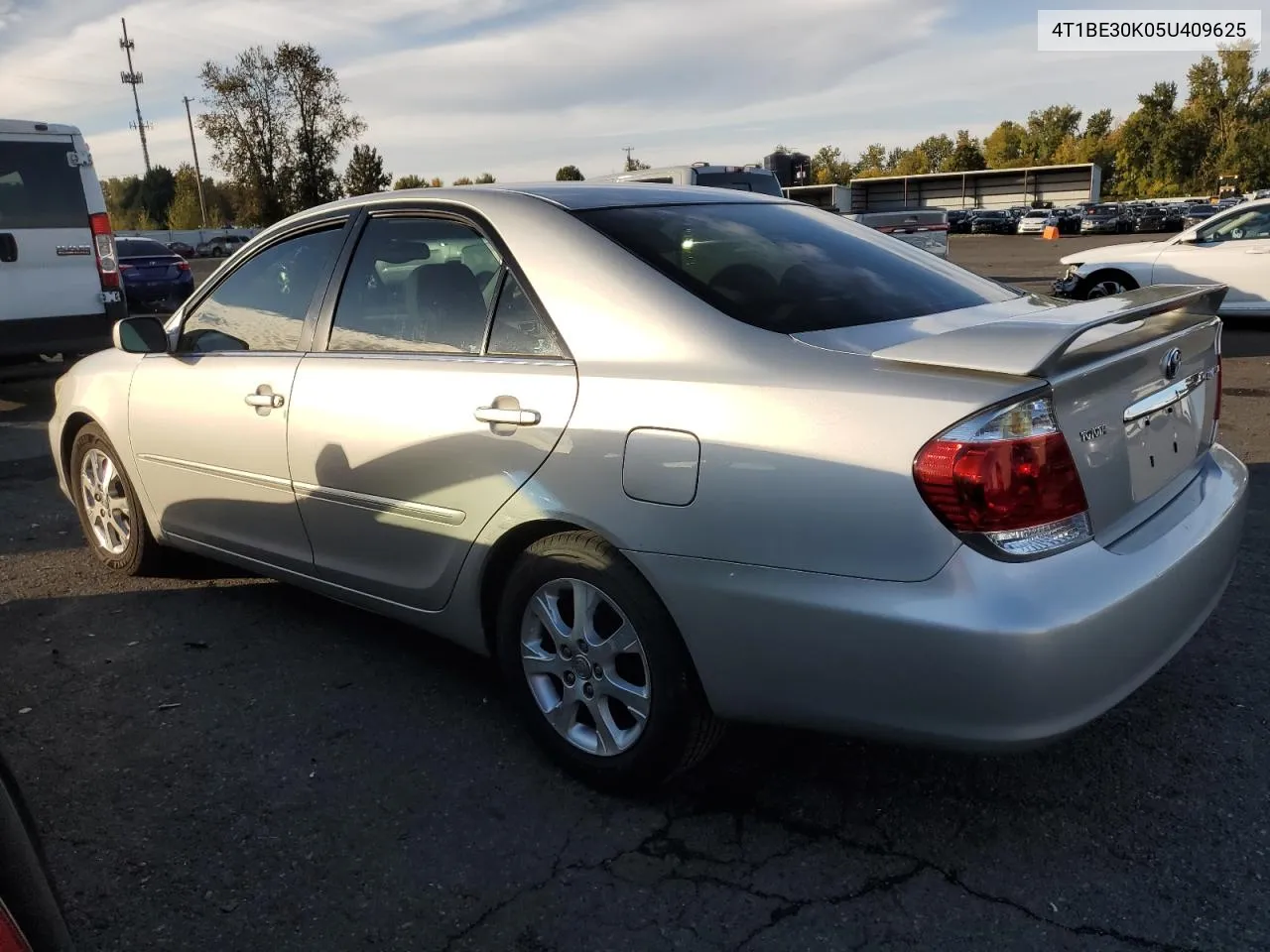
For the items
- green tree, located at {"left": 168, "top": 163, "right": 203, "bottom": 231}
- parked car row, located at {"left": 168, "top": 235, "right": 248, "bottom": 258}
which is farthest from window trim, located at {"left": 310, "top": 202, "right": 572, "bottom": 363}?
green tree, located at {"left": 168, "top": 163, "right": 203, "bottom": 231}

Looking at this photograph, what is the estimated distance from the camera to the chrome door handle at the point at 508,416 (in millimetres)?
2785

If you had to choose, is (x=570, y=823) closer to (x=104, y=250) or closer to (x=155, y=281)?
(x=104, y=250)

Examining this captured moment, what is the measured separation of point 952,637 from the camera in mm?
2143

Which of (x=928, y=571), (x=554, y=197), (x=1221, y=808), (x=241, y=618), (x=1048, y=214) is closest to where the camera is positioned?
(x=928, y=571)

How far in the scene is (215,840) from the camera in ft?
8.98

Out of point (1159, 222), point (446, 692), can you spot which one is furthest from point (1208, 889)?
point (1159, 222)

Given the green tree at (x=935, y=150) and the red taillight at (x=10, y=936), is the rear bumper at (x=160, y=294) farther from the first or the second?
the green tree at (x=935, y=150)

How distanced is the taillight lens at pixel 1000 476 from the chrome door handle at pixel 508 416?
106 centimetres

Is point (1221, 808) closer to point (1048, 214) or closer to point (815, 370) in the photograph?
point (815, 370)

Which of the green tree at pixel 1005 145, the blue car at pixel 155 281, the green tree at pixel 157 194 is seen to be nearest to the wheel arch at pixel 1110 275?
the blue car at pixel 155 281

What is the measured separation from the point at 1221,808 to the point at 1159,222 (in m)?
53.3

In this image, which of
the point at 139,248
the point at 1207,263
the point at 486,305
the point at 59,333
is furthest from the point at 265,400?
the point at 139,248

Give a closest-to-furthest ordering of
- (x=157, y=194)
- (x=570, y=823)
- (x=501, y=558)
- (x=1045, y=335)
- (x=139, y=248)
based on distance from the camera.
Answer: (x=1045, y=335), (x=570, y=823), (x=501, y=558), (x=139, y=248), (x=157, y=194)

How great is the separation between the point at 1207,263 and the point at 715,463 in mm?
10743
